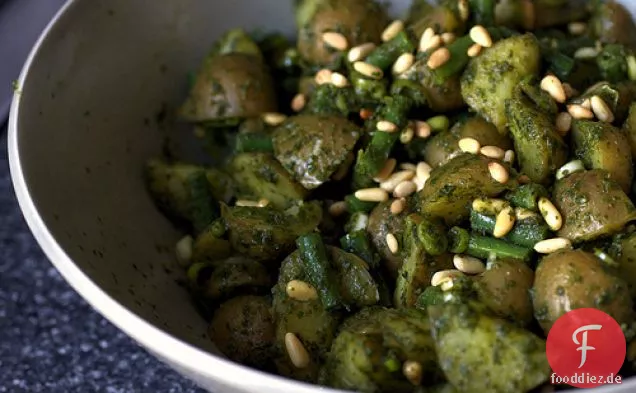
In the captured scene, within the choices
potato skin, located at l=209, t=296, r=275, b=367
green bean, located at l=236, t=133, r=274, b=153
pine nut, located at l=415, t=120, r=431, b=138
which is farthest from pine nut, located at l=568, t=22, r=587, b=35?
potato skin, located at l=209, t=296, r=275, b=367

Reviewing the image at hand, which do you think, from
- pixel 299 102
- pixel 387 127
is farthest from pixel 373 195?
pixel 299 102

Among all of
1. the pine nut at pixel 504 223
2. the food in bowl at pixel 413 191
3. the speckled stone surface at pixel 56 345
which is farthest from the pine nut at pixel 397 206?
the speckled stone surface at pixel 56 345

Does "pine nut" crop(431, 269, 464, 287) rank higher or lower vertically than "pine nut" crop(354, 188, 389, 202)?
higher

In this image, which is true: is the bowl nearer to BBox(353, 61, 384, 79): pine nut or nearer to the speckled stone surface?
the speckled stone surface

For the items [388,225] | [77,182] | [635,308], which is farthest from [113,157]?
[635,308]

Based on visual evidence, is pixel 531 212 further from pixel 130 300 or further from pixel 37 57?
pixel 37 57

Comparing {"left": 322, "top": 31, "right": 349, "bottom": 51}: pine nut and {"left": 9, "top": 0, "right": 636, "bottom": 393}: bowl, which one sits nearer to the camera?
{"left": 9, "top": 0, "right": 636, "bottom": 393}: bowl

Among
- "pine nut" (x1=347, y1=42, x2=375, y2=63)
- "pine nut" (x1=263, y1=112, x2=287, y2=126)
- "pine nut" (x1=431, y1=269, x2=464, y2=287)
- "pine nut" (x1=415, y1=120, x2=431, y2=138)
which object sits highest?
"pine nut" (x1=347, y1=42, x2=375, y2=63)

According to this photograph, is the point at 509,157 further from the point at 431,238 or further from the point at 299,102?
the point at 299,102
